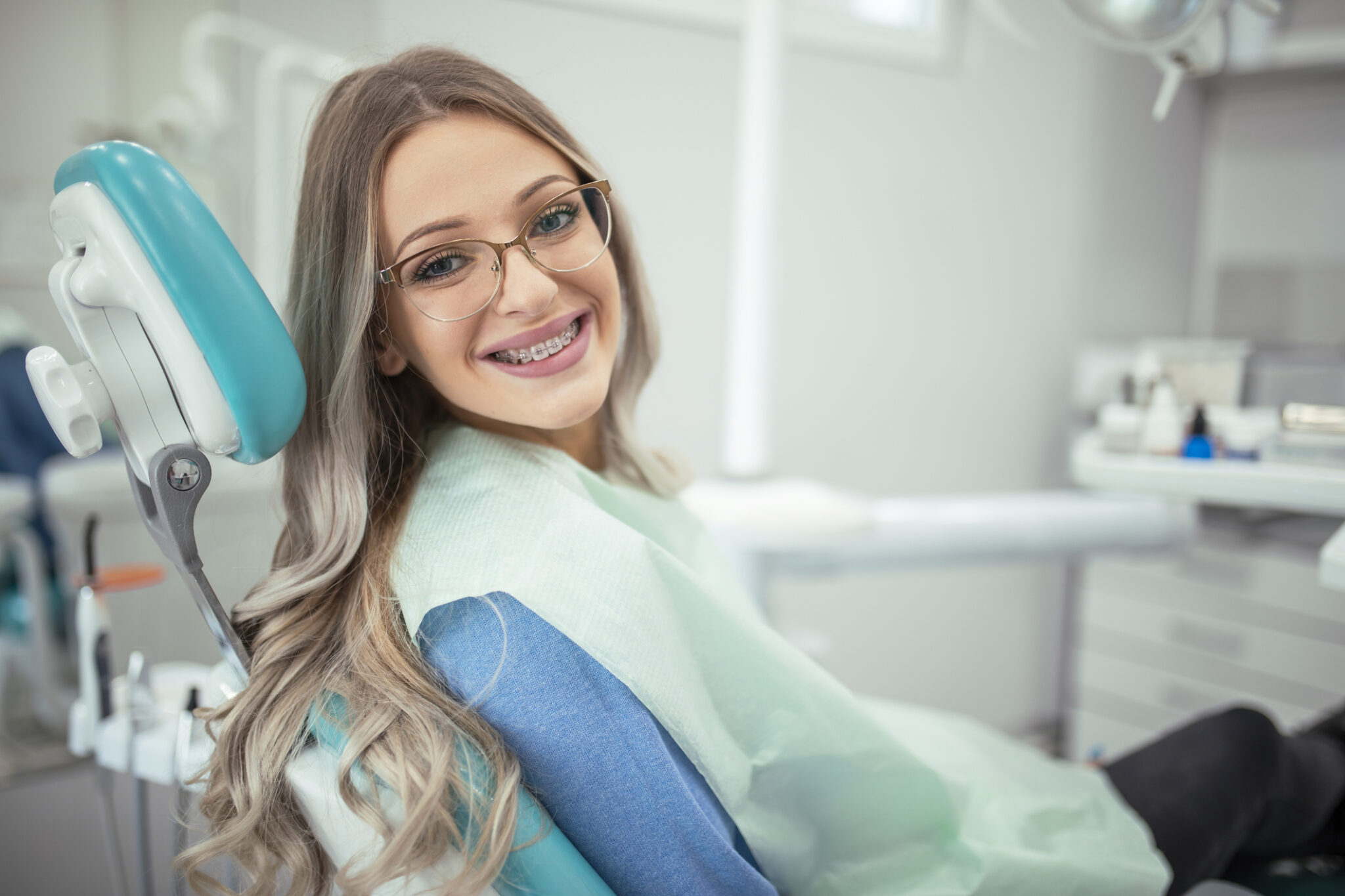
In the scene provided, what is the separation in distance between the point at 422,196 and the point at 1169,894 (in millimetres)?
953

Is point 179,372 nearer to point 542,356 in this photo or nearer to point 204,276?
point 204,276

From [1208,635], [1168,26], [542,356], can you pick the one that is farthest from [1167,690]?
[542,356]

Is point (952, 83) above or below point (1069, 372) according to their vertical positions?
above

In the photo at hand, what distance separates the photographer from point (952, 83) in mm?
1814

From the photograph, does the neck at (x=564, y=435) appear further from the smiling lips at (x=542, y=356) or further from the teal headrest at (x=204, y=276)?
the teal headrest at (x=204, y=276)

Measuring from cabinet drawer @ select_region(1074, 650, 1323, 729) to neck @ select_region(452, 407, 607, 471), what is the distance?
1475mm

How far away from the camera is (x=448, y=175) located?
23.5 inches

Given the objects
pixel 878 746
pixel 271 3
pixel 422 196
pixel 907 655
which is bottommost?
pixel 907 655

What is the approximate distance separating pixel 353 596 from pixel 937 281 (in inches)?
62.7

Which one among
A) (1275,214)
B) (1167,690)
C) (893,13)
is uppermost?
(893,13)

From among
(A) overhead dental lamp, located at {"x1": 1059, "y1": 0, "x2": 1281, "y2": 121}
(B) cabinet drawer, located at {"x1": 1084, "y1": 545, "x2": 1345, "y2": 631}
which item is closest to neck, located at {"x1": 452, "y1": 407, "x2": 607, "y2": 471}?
(A) overhead dental lamp, located at {"x1": 1059, "y1": 0, "x2": 1281, "y2": 121}

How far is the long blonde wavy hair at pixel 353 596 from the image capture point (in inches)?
20.2

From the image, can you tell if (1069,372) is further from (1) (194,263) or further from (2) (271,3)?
(1) (194,263)

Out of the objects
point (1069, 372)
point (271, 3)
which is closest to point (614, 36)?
point (271, 3)
